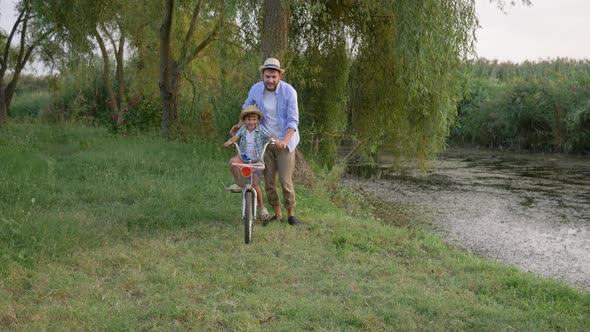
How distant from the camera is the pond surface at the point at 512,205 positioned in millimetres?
8516

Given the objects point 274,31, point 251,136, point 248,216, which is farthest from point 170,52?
point 248,216

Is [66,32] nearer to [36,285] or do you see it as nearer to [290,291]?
[36,285]

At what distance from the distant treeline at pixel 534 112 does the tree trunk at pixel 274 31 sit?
11067mm

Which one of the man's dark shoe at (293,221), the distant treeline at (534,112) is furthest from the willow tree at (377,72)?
the distant treeline at (534,112)

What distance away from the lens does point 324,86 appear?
12.1 metres

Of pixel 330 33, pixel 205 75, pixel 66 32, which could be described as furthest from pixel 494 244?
pixel 205 75

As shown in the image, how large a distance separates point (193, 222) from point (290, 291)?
8.30 ft

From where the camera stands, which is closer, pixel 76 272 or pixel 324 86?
pixel 76 272

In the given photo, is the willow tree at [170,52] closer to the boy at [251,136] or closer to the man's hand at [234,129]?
the man's hand at [234,129]

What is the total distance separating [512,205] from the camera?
12.1 meters

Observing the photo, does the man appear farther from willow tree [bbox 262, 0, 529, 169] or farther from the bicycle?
Result: willow tree [bbox 262, 0, 529, 169]

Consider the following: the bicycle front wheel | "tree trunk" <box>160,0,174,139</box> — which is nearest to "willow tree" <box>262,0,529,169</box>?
the bicycle front wheel

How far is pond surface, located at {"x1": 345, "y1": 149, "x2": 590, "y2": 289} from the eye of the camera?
8516 millimetres

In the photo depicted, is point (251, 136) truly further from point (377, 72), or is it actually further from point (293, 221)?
point (377, 72)
